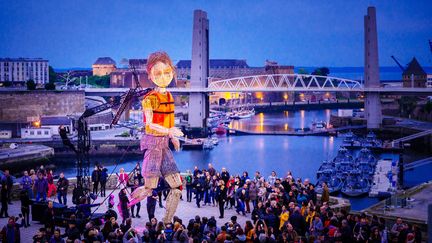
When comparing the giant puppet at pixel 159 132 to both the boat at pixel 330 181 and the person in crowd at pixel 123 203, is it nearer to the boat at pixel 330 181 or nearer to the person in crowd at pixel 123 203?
the person in crowd at pixel 123 203

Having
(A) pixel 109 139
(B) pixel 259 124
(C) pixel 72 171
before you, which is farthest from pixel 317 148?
(B) pixel 259 124

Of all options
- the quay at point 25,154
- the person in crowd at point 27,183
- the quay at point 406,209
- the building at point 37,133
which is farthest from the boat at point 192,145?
the person in crowd at point 27,183

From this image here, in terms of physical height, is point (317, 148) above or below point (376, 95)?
below

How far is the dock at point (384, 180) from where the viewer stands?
35344mm

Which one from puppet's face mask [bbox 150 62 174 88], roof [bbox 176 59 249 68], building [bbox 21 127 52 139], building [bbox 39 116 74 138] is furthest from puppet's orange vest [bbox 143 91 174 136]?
roof [bbox 176 59 249 68]

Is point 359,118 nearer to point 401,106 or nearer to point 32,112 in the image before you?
point 401,106

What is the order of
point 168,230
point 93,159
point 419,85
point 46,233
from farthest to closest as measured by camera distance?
1. point 419,85
2. point 93,159
3. point 168,230
4. point 46,233

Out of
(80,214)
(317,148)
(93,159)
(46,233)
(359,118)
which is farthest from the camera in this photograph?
(359,118)

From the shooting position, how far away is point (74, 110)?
75.4m

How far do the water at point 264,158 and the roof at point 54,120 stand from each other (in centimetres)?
992

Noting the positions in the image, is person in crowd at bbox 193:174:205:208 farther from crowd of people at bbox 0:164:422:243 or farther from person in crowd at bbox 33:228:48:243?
person in crowd at bbox 33:228:48:243

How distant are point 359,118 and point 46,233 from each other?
80277mm

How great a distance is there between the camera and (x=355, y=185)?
3719 centimetres

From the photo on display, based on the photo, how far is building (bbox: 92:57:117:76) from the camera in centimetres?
14838
